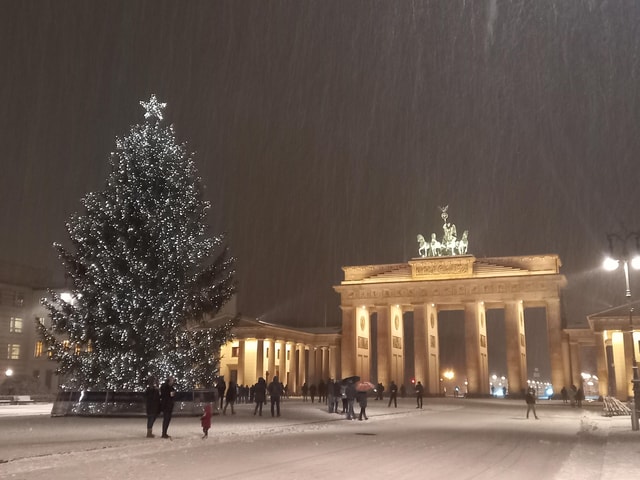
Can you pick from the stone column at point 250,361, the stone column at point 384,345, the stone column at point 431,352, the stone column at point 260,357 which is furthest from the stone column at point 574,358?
the stone column at point 250,361

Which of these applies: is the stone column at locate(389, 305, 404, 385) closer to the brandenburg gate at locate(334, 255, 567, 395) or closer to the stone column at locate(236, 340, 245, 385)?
the brandenburg gate at locate(334, 255, 567, 395)

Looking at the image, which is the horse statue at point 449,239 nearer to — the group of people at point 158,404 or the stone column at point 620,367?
the stone column at point 620,367

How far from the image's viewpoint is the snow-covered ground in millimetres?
12398

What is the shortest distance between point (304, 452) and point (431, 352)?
64.9 m

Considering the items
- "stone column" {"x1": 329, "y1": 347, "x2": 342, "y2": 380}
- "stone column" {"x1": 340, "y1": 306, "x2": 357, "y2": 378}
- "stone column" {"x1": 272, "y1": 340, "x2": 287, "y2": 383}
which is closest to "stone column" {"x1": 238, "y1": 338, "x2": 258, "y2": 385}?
"stone column" {"x1": 272, "y1": 340, "x2": 287, "y2": 383}

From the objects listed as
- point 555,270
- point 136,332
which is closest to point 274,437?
point 136,332

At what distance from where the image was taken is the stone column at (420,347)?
244ft

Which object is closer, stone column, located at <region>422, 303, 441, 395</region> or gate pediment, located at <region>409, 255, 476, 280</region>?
stone column, located at <region>422, 303, 441, 395</region>

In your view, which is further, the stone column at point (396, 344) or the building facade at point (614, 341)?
the stone column at point (396, 344)

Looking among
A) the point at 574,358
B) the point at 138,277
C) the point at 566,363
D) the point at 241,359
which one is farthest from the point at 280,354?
the point at 138,277

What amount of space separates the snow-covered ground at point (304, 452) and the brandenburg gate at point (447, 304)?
163 feet

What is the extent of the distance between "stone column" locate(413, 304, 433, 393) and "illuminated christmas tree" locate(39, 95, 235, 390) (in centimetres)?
4959

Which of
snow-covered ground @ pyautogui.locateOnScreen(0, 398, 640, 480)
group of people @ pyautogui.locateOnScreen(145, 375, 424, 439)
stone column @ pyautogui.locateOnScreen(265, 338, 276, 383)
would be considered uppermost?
stone column @ pyautogui.locateOnScreen(265, 338, 276, 383)

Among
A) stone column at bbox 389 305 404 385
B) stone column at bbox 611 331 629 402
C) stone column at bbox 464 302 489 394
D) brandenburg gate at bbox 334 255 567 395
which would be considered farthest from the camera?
stone column at bbox 389 305 404 385
